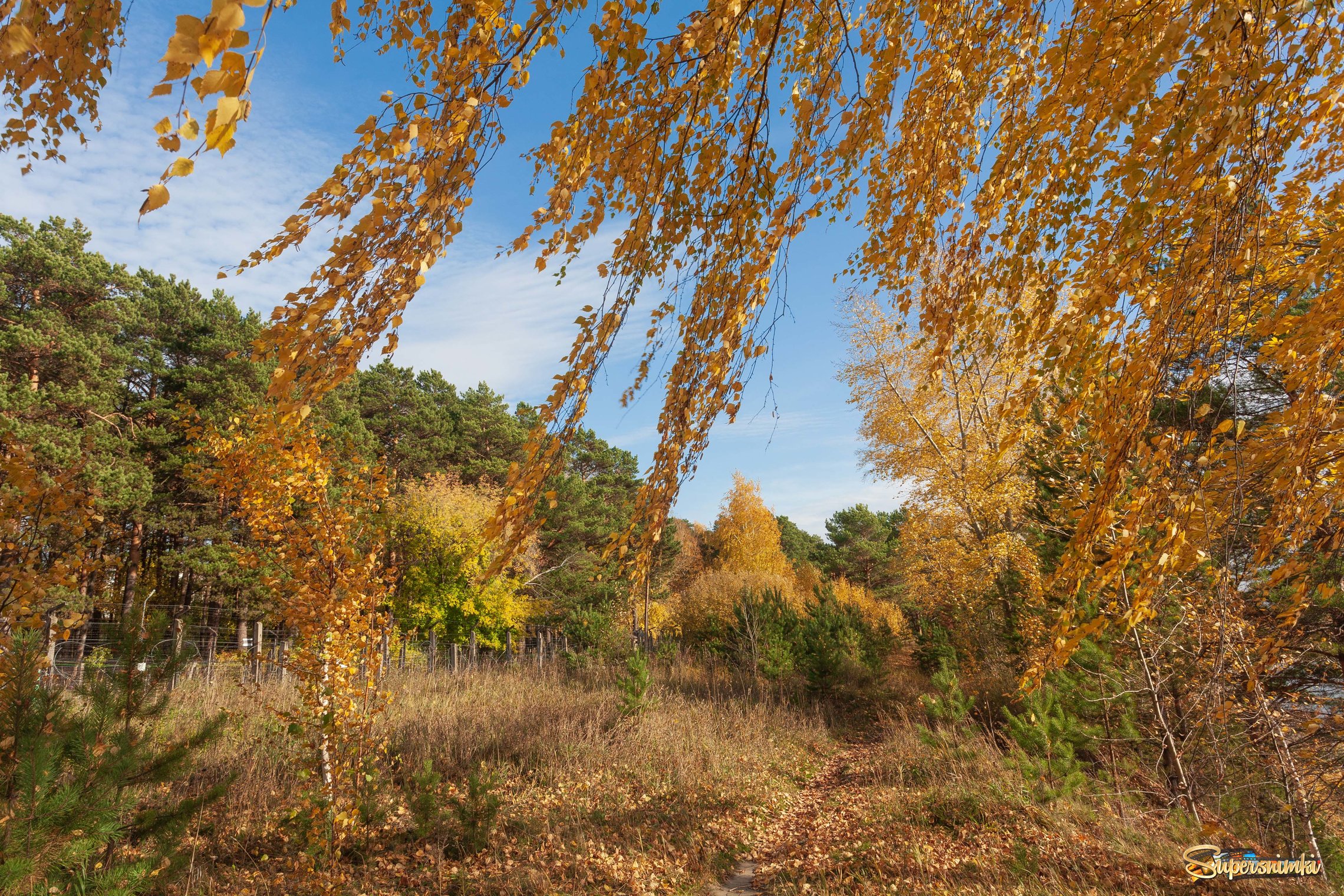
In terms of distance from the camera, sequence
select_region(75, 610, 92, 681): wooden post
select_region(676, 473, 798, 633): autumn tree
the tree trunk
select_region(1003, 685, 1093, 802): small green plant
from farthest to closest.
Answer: select_region(676, 473, 798, 633): autumn tree → the tree trunk → select_region(75, 610, 92, 681): wooden post → select_region(1003, 685, 1093, 802): small green plant

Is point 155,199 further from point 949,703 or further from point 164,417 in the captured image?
point 164,417

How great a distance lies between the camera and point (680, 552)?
32062 millimetres

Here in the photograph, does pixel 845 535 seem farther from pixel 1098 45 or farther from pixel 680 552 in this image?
pixel 1098 45

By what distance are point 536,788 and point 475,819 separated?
135 cm

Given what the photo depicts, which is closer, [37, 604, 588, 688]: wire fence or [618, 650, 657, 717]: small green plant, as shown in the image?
[37, 604, 588, 688]: wire fence

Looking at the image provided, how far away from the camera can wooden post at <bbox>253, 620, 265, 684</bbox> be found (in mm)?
9080

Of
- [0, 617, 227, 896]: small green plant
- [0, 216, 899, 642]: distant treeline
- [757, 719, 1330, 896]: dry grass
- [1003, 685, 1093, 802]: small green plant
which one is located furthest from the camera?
[0, 216, 899, 642]: distant treeline

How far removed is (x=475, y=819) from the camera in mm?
5414

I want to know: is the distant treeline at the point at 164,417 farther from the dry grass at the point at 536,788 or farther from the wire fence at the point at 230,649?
the dry grass at the point at 536,788

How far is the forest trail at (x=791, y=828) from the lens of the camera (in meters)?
5.30

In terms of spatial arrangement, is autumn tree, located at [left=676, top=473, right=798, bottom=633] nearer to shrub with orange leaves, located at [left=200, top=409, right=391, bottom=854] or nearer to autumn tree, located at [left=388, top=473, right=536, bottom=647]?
autumn tree, located at [left=388, top=473, right=536, bottom=647]

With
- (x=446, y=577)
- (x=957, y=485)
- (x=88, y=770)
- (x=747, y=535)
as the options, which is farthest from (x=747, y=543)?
(x=88, y=770)

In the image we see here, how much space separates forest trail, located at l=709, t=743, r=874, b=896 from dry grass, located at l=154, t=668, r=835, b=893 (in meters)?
0.14

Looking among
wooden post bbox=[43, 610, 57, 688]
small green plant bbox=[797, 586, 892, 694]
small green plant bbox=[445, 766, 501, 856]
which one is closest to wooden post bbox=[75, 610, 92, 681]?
wooden post bbox=[43, 610, 57, 688]
